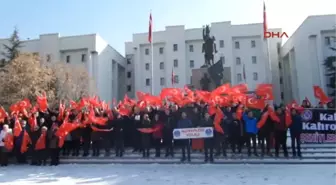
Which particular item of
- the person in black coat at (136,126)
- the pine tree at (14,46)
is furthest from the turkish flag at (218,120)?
the pine tree at (14,46)

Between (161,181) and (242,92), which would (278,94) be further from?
(161,181)

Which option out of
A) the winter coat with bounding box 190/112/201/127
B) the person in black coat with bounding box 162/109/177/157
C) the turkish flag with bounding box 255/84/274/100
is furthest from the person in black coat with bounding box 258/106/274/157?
the person in black coat with bounding box 162/109/177/157

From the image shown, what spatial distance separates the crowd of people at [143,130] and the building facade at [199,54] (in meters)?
38.7

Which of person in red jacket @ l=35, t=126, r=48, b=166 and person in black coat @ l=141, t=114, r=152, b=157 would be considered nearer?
person in red jacket @ l=35, t=126, r=48, b=166

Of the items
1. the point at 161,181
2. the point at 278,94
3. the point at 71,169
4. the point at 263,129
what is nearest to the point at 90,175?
the point at 71,169

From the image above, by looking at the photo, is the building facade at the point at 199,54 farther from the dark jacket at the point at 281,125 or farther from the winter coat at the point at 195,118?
the dark jacket at the point at 281,125

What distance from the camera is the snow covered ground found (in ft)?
28.5

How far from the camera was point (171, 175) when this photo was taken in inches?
376

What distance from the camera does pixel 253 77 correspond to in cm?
5125

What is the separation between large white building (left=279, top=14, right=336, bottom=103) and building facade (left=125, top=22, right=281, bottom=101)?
3600 mm

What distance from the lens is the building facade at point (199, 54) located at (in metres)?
51.3

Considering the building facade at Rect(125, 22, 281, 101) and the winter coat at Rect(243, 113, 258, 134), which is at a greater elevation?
the building facade at Rect(125, 22, 281, 101)

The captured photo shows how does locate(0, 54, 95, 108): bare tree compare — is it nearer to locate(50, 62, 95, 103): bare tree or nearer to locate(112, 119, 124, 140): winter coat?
locate(50, 62, 95, 103): bare tree

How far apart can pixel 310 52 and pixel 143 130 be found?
126 feet
